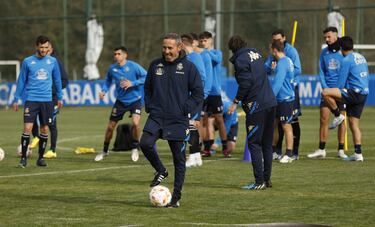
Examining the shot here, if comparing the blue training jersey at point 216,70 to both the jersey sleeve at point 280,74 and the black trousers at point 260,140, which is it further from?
the black trousers at point 260,140

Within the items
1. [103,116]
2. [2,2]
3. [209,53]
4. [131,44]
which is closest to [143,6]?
[131,44]

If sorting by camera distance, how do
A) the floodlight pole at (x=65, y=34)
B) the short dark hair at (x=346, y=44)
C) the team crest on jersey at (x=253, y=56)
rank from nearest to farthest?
the team crest on jersey at (x=253, y=56) < the short dark hair at (x=346, y=44) < the floodlight pole at (x=65, y=34)

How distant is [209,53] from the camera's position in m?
17.7

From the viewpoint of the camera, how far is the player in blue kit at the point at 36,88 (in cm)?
1667

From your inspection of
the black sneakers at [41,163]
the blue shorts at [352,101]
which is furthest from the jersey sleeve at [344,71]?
the black sneakers at [41,163]

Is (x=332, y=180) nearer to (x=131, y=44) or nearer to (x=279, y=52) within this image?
(x=279, y=52)

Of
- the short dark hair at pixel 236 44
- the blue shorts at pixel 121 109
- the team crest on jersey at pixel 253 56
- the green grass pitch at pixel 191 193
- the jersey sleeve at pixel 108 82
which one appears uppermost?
the short dark hair at pixel 236 44

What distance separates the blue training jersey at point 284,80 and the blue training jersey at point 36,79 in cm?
386

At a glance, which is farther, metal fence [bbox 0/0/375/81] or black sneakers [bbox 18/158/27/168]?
metal fence [bbox 0/0/375/81]

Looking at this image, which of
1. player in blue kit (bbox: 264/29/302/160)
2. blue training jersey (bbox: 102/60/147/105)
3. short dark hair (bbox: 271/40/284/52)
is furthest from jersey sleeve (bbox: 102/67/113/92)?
short dark hair (bbox: 271/40/284/52)

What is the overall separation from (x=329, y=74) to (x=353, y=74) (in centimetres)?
102

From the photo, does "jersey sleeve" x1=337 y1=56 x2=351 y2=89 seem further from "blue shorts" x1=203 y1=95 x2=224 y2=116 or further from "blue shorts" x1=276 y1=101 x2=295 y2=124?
"blue shorts" x1=203 y1=95 x2=224 y2=116

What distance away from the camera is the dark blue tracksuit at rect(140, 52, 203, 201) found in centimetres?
1167

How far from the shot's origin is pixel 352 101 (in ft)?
54.8
